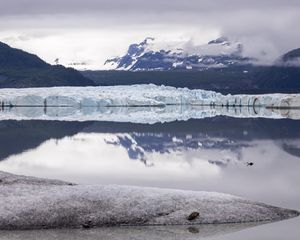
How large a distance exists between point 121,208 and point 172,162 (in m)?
10.8

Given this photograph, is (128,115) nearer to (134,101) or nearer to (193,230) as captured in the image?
(134,101)

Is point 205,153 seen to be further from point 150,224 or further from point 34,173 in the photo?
point 150,224

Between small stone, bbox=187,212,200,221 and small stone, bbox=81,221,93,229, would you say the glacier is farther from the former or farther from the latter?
small stone, bbox=81,221,93,229

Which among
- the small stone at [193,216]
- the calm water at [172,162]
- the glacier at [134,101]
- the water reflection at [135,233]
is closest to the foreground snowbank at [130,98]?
the glacier at [134,101]

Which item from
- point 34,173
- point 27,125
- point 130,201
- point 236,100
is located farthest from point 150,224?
point 236,100

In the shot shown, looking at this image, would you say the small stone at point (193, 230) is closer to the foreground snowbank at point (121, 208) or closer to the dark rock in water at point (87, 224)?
the foreground snowbank at point (121, 208)

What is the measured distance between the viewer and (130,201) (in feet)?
48.6

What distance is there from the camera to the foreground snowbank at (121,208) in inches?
552

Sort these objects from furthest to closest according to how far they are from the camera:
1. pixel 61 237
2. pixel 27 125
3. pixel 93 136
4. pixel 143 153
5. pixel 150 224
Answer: pixel 27 125 < pixel 93 136 < pixel 143 153 < pixel 150 224 < pixel 61 237

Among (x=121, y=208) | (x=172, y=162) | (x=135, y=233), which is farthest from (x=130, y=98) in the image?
(x=135, y=233)

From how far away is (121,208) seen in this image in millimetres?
14500

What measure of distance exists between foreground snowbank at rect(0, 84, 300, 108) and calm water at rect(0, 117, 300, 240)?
37.5 m

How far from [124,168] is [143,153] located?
5.43m

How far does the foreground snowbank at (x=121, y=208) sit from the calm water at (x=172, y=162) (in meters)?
0.49
